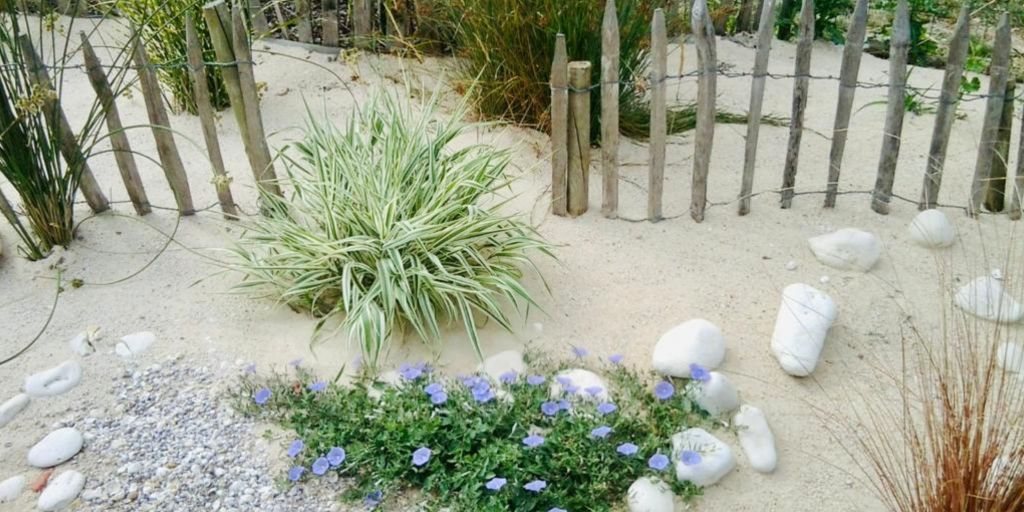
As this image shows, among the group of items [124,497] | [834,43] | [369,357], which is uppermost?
[834,43]

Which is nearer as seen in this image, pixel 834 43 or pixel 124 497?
pixel 124 497

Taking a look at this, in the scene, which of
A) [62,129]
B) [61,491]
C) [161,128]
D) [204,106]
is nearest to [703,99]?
[204,106]

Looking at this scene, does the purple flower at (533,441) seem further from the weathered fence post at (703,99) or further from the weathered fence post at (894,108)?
the weathered fence post at (894,108)

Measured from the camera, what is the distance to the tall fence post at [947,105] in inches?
123

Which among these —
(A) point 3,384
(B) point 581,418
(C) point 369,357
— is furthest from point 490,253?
(A) point 3,384

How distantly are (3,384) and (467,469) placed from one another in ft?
5.24

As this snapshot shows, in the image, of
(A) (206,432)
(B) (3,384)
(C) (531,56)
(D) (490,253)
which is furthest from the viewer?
(C) (531,56)

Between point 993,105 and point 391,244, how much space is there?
230 centimetres

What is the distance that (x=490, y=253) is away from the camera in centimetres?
309

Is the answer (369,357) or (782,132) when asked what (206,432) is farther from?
(782,132)

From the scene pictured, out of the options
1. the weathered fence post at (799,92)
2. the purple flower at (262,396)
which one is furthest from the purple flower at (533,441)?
the weathered fence post at (799,92)

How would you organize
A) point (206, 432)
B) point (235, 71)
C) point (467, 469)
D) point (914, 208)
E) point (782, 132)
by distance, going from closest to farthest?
1. point (467, 469)
2. point (206, 432)
3. point (235, 71)
4. point (914, 208)
5. point (782, 132)

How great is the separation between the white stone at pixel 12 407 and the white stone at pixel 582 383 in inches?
64.5

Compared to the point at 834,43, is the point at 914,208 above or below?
below
